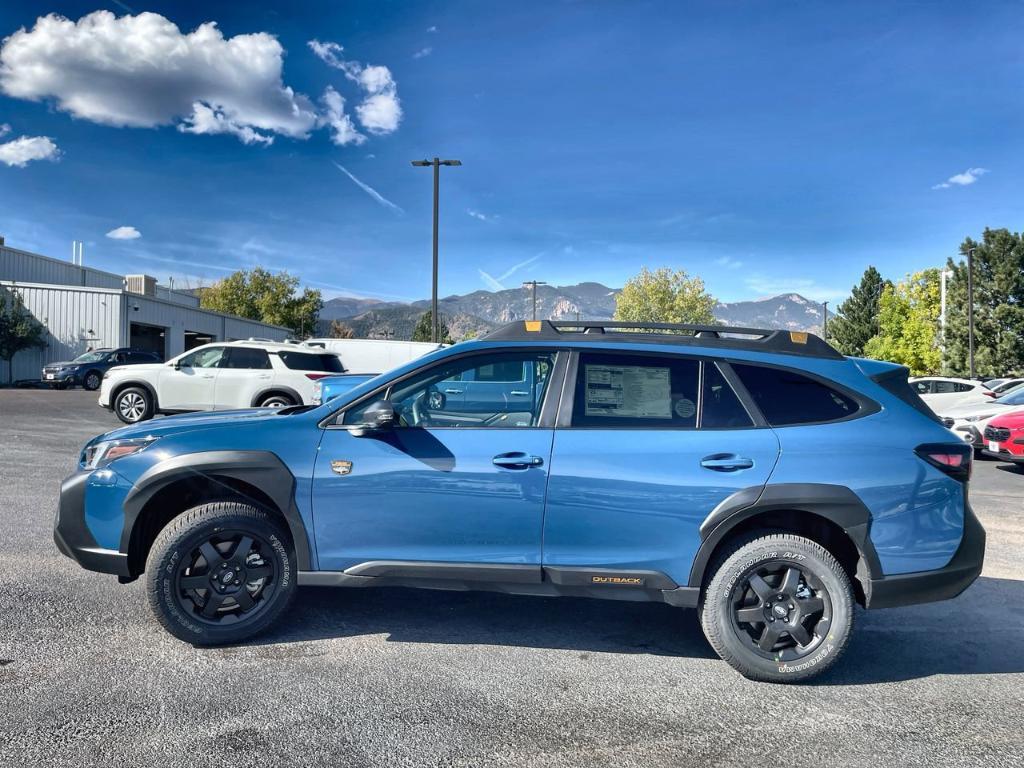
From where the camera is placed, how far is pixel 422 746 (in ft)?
8.71

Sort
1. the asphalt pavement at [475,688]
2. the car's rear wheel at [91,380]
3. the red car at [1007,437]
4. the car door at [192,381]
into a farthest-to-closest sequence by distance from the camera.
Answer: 1. the car's rear wheel at [91,380]
2. the car door at [192,381]
3. the red car at [1007,437]
4. the asphalt pavement at [475,688]

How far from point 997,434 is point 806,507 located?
9.29 meters

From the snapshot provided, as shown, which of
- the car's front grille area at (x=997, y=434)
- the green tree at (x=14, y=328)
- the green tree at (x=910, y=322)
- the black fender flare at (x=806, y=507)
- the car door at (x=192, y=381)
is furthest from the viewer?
the green tree at (x=910, y=322)

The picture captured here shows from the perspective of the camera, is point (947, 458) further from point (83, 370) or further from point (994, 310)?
point (994, 310)

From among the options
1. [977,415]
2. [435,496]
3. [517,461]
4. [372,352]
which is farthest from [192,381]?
[977,415]

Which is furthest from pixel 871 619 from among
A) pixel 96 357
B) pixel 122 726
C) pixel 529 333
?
pixel 96 357

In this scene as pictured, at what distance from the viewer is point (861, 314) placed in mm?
66188

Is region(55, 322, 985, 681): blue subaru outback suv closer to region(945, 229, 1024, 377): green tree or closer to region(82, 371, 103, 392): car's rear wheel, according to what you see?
region(82, 371, 103, 392): car's rear wheel

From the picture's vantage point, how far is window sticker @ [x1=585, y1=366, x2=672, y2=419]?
3.47 meters

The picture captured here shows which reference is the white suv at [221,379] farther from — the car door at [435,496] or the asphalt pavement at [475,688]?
the car door at [435,496]

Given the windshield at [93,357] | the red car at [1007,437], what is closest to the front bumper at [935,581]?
the red car at [1007,437]

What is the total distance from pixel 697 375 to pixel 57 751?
3263mm

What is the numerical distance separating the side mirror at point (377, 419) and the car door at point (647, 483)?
85 cm

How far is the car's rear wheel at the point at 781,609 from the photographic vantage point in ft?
10.7
